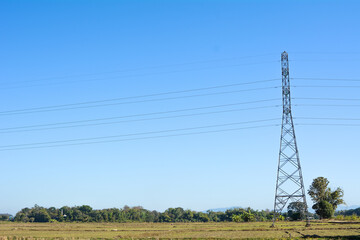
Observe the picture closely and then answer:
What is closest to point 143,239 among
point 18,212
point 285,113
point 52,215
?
point 285,113

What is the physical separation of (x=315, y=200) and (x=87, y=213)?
11658cm

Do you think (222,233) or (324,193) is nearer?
(222,233)

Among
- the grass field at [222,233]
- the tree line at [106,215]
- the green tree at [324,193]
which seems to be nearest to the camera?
the grass field at [222,233]

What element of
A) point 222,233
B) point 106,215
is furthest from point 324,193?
point 106,215

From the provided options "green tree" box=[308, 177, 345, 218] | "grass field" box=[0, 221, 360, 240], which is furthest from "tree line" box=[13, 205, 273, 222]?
"grass field" box=[0, 221, 360, 240]

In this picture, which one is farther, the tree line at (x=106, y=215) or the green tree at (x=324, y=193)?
the tree line at (x=106, y=215)

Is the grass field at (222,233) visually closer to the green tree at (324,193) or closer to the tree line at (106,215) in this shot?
the green tree at (324,193)

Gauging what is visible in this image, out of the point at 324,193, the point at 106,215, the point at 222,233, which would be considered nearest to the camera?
the point at 222,233

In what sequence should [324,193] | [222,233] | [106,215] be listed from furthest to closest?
1. [106,215]
2. [324,193]
3. [222,233]

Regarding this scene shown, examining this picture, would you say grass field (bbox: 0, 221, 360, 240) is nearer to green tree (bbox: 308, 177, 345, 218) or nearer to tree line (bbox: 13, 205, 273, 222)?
green tree (bbox: 308, 177, 345, 218)

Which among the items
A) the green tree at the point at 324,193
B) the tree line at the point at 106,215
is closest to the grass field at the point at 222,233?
the green tree at the point at 324,193

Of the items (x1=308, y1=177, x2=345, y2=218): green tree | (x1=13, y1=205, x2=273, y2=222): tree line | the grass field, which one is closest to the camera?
the grass field

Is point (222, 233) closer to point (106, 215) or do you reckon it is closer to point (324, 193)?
point (324, 193)

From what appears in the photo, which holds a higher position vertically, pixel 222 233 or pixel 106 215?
pixel 222 233
